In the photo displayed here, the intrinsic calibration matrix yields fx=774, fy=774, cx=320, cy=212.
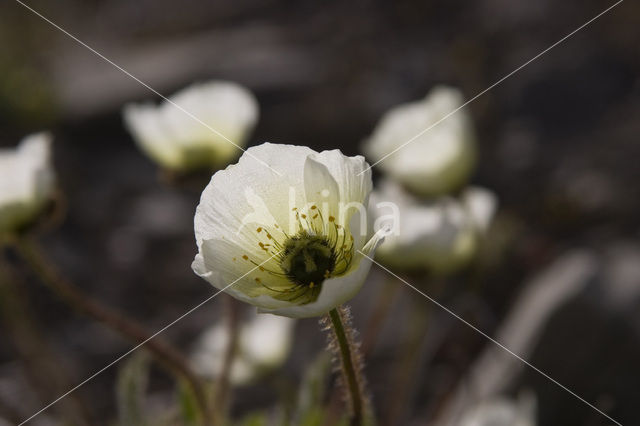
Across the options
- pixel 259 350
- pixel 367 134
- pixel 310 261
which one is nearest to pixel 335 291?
pixel 310 261

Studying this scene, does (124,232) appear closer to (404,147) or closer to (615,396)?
(404,147)

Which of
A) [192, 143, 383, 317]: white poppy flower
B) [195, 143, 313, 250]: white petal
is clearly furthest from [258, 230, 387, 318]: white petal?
[195, 143, 313, 250]: white petal

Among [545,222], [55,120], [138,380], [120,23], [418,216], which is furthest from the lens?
[120,23]

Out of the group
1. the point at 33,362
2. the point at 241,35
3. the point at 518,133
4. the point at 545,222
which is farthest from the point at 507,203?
the point at 241,35

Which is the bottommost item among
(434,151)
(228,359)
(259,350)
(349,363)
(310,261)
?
(259,350)

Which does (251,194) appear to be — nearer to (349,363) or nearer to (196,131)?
(349,363)

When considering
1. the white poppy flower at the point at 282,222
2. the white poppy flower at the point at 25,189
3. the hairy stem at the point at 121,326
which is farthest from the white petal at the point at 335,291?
the white poppy flower at the point at 25,189

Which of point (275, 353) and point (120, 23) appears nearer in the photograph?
point (275, 353)
